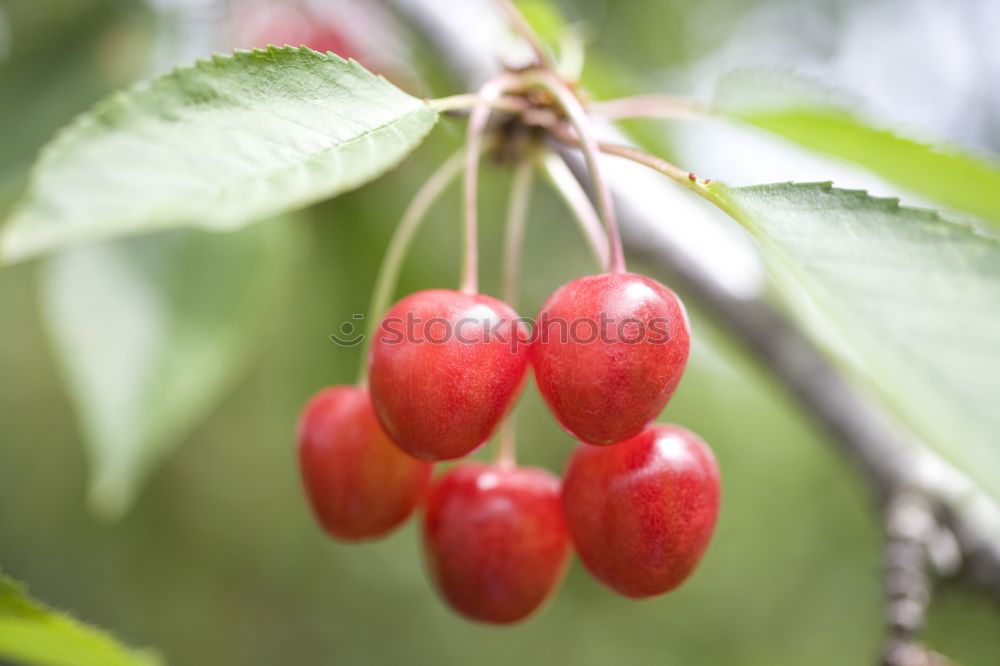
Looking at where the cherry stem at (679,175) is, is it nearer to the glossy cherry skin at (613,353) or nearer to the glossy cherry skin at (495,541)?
the glossy cherry skin at (613,353)

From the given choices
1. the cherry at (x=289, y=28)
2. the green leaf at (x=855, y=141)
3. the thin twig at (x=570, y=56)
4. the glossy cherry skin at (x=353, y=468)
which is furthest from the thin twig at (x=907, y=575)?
the cherry at (x=289, y=28)

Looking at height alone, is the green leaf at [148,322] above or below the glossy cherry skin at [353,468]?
above

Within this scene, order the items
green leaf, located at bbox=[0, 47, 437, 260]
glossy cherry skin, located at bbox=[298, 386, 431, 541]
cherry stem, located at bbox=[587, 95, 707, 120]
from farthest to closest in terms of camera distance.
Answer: cherry stem, located at bbox=[587, 95, 707, 120], glossy cherry skin, located at bbox=[298, 386, 431, 541], green leaf, located at bbox=[0, 47, 437, 260]

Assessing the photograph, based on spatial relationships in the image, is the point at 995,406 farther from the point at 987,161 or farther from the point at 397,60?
the point at 397,60

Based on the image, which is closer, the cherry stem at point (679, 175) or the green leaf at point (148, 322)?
the cherry stem at point (679, 175)

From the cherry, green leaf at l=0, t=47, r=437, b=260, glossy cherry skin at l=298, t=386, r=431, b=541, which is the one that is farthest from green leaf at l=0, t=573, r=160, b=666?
the cherry

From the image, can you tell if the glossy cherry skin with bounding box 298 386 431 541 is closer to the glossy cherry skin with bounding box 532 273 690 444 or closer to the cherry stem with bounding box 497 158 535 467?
the cherry stem with bounding box 497 158 535 467

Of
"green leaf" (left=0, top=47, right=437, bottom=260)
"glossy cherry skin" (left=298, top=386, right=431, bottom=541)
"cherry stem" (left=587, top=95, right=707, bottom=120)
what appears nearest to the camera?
"green leaf" (left=0, top=47, right=437, bottom=260)

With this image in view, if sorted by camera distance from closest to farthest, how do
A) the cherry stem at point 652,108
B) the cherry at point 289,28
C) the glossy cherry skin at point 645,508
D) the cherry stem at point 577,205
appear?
the glossy cherry skin at point 645,508 → the cherry stem at point 577,205 → the cherry stem at point 652,108 → the cherry at point 289,28
